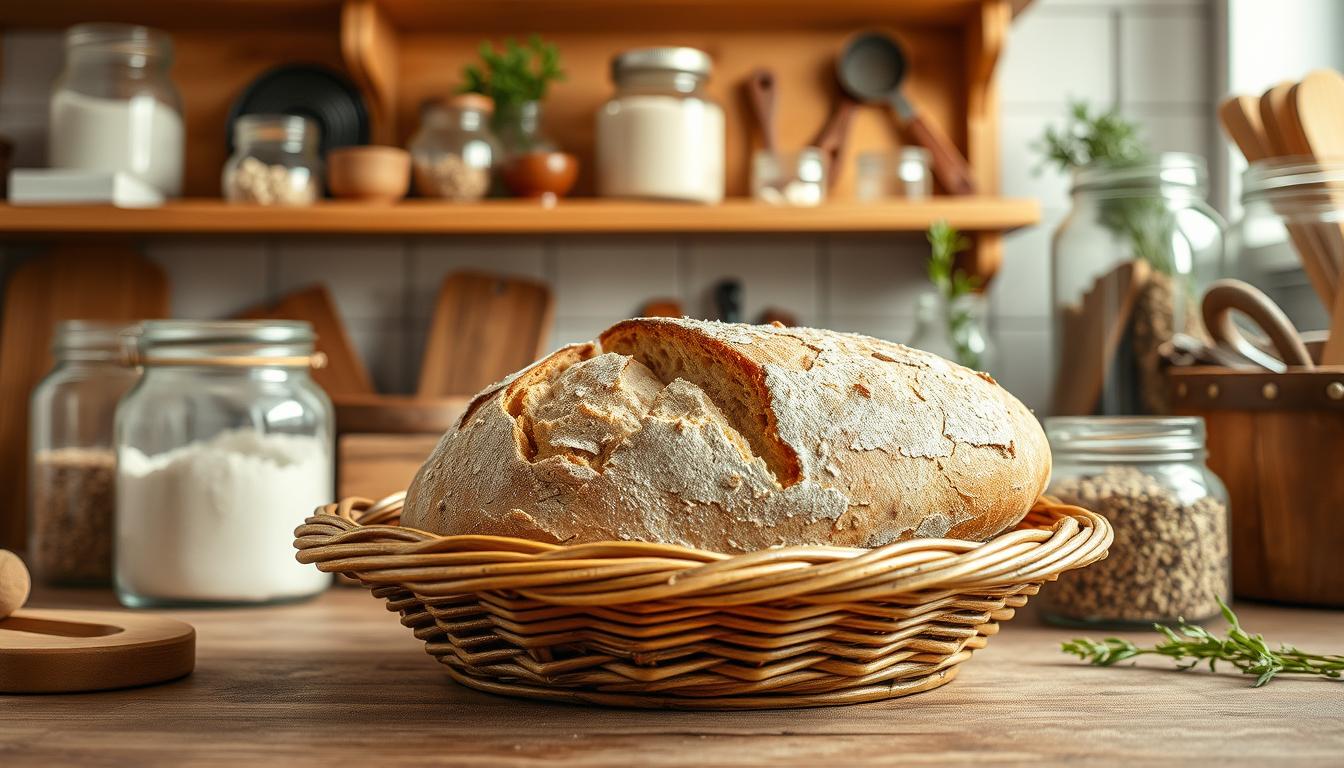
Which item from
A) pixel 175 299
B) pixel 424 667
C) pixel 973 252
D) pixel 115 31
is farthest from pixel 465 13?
pixel 424 667

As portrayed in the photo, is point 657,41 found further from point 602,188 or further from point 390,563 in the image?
point 390,563

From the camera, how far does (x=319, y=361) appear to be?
112cm

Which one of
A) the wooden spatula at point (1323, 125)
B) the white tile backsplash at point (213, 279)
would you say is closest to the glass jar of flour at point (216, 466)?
the white tile backsplash at point (213, 279)

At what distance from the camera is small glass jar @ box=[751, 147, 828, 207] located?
1459mm

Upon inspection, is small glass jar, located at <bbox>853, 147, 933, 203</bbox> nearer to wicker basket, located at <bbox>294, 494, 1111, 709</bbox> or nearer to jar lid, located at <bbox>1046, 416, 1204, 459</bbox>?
jar lid, located at <bbox>1046, 416, 1204, 459</bbox>

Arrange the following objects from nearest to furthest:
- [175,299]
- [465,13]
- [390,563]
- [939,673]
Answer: [390,563] → [939,673] → [465,13] → [175,299]

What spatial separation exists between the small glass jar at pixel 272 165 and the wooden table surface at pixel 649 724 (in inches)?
30.3

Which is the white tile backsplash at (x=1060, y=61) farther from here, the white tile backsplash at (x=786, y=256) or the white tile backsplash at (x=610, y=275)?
the white tile backsplash at (x=610, y=275)

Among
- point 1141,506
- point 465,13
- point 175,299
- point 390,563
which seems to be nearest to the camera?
point 390,563

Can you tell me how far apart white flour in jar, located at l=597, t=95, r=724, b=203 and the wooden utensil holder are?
62cm

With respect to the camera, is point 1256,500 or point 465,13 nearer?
point 1256,500

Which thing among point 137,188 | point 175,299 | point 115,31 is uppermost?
point 115,31

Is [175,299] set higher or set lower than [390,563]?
higher

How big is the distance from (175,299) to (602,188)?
0.65m
